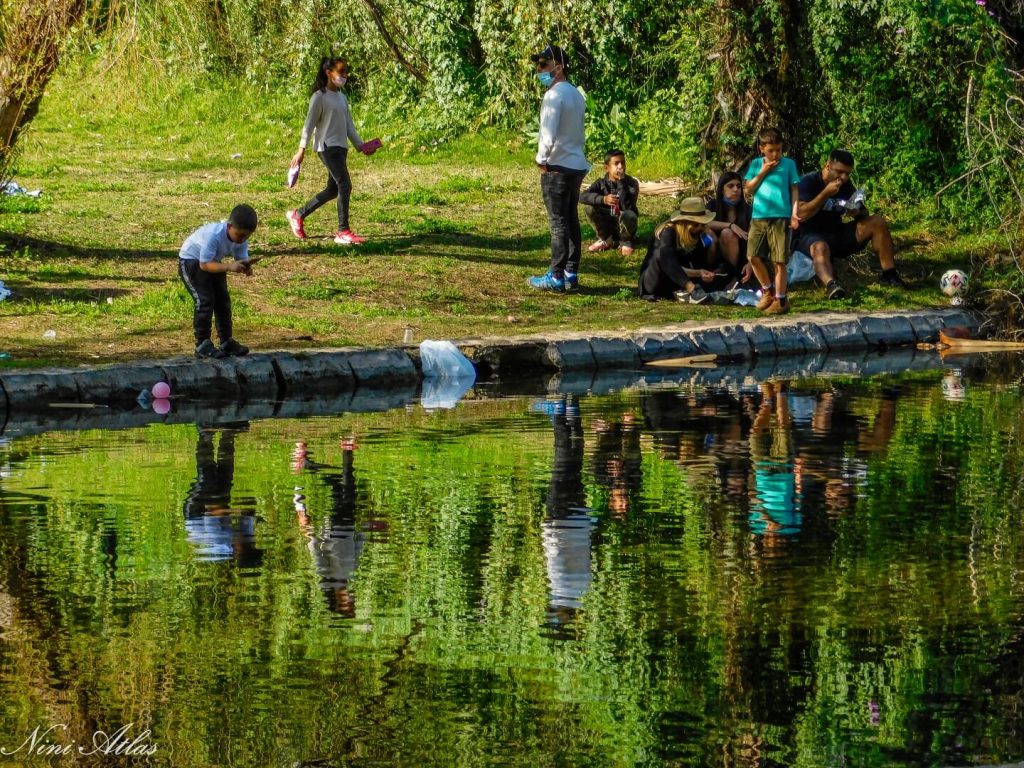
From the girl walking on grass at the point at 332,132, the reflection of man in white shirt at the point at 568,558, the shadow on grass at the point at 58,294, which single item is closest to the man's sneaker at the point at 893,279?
the girl walking on grass at the point at 332,132

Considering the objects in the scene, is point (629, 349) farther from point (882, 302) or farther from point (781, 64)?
point (781, 64)

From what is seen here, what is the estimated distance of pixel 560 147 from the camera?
1612 centimetres

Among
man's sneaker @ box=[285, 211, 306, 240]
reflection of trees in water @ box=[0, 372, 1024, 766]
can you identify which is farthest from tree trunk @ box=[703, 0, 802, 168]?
reflection of trees in water @ box=[0, 372, 1024, 766]

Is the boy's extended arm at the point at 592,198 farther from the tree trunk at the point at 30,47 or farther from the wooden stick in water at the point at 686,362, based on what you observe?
the tree trunk at the point at 30,47

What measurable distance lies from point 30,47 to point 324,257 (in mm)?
3203

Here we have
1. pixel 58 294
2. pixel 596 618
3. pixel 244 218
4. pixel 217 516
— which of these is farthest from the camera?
pixel 58 294

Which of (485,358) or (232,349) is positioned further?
(485,358)

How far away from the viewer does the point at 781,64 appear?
1891 centimetres

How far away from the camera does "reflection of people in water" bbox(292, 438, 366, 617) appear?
730cm

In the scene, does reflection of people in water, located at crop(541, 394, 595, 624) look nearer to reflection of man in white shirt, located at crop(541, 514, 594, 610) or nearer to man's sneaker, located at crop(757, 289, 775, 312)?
reflection of man in white shirt, located at crop(541, 514, 594, 610)

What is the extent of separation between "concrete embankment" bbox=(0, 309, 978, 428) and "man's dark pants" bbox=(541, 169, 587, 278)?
1.46 meters

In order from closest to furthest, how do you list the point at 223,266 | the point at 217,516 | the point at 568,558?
the point at 568,558 < the point at 217,516 < the point at 223,266

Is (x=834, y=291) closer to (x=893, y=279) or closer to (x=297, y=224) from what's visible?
(x=893, y=279)

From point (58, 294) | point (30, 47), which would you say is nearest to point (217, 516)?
point (58, 294)
